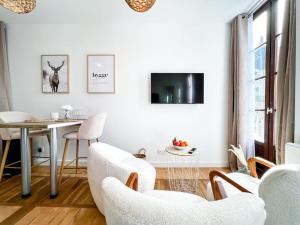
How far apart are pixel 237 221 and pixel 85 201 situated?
1992 millimetres

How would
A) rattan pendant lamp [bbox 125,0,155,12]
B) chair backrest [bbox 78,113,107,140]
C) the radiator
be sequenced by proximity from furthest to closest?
chair backrest [bbox 78,113,107,140]
rattan pendant lamp [bbox 125,0,155,12]
the radiator

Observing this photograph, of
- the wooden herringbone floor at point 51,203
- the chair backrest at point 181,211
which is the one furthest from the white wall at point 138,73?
the chair backrest at point 181,211

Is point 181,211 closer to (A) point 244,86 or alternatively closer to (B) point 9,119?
(A) point 244,86

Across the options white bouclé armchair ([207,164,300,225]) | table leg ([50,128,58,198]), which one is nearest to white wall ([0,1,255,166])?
table leg ([50,128,58,198])

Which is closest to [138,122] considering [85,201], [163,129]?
[163,129]

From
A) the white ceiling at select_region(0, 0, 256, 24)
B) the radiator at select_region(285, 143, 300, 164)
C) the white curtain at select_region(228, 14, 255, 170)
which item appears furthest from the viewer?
the white curtain at select_region(228, 14, 255, 170)

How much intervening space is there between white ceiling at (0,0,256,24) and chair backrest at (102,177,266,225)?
2804mm

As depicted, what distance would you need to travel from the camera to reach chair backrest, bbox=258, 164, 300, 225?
0.82m

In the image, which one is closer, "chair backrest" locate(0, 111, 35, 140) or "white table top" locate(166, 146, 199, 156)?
"white table top" locate(166, 146, 199, 156)

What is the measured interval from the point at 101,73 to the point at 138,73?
0.69 m

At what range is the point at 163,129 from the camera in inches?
129

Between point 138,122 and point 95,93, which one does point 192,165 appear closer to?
point 138,122

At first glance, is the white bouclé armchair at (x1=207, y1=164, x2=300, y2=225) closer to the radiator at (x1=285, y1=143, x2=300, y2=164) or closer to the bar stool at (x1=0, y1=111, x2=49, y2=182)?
the radiator at (x1=285, y1=143, x2=300, y2=164)

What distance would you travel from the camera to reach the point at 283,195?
2.79 ft
